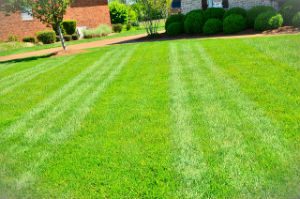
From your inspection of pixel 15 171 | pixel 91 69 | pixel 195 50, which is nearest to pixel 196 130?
pixel 15 171

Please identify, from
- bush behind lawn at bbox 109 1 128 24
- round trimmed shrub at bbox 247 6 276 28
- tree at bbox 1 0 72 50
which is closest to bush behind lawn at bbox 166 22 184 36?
round trimmed shrub at bbox 247 6 276 28

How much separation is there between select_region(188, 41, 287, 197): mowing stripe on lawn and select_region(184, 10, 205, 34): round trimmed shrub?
12.7 metres

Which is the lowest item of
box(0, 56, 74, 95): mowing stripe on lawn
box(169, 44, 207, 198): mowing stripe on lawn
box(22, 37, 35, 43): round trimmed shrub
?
box(169, 44, 207, 198): mowing stripe on lawn

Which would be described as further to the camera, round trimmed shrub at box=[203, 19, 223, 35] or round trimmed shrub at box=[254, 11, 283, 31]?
round trimmed shrub at box=[203, 19, 223, 35]

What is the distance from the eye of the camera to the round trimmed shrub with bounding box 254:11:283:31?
1695 cm

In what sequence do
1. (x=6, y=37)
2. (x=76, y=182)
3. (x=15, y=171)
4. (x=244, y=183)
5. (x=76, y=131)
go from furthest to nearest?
(x=6, y=37), (x=76, y=131), (x=15, y=171), (x=76, y=182), (x=244, y=183)

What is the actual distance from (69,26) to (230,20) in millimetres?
16024

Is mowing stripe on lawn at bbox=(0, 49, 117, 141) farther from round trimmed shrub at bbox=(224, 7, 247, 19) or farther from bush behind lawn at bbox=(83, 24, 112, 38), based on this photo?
bush behind lawn at bbox=(83, 24, 112, 38)

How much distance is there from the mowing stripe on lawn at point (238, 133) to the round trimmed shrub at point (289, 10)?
11.9m

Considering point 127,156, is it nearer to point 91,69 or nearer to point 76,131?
point 76,131

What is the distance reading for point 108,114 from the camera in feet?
21.4

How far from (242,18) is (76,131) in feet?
48.9

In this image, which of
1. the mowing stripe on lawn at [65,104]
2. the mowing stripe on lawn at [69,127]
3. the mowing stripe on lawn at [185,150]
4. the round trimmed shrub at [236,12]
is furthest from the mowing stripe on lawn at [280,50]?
the round trimmed shrub at [236,12]

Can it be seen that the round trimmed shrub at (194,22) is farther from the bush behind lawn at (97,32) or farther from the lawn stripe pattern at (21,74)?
the bush behind lawn at (97,32)
